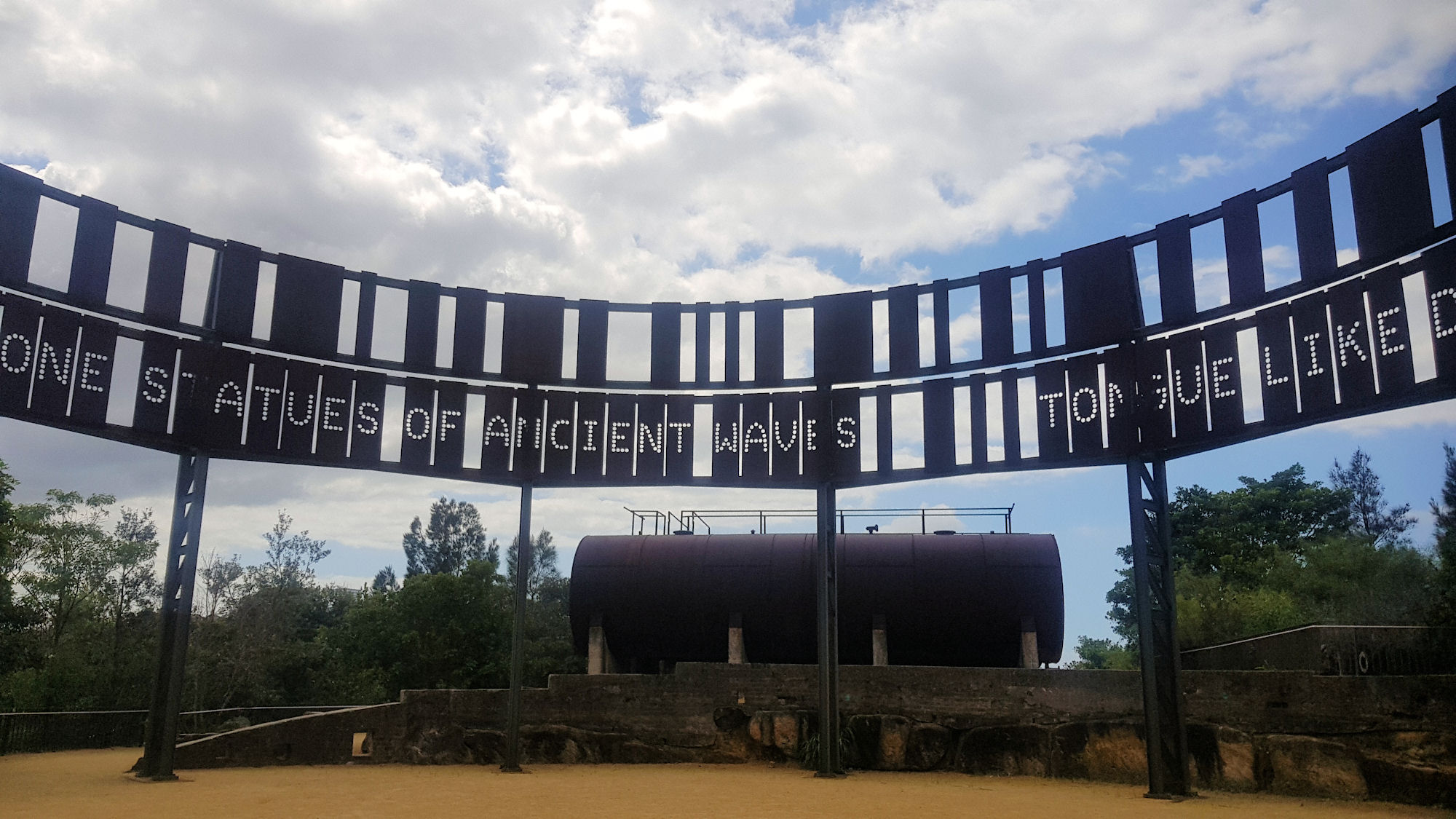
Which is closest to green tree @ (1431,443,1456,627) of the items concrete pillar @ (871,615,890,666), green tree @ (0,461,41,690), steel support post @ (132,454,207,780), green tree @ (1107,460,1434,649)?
green tree @ (1107,460,1434,649)

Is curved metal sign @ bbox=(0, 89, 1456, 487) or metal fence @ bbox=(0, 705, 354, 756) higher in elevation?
curved metal sign @ bbox=(0, 89, 1456, 487)

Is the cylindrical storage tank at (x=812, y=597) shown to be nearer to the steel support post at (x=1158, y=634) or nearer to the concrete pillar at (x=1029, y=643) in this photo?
the concrete pillar at (x=1029, y=643)

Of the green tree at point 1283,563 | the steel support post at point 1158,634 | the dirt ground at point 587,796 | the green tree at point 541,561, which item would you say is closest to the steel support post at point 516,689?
the dirt ground at point 587,796

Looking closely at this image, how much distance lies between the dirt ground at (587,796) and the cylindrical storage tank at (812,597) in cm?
484

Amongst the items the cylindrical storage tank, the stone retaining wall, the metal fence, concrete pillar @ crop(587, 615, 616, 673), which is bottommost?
the metal fence

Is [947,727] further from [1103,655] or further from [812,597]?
→ [1103,655]

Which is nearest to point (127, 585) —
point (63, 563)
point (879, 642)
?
point (63, 563)

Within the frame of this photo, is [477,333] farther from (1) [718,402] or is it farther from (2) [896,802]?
(2) [896,802]

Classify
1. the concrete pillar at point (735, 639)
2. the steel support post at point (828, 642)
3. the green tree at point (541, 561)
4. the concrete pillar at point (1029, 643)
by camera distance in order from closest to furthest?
the steel support post at point (828, 642), the concrete pillar at point (1029, 643), the concrete pillar at point (735, 639), the green tree at point (541, 561)

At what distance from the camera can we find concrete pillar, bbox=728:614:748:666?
70.6 feet

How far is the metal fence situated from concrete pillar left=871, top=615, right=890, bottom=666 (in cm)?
1213

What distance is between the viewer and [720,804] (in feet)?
43.0

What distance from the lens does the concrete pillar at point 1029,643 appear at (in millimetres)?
20938

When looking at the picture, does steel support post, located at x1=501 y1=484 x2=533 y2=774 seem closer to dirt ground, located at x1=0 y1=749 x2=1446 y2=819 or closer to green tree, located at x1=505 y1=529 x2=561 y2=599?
dirt ground, located at x1=0 y1=749 x2=1446 y2=819
